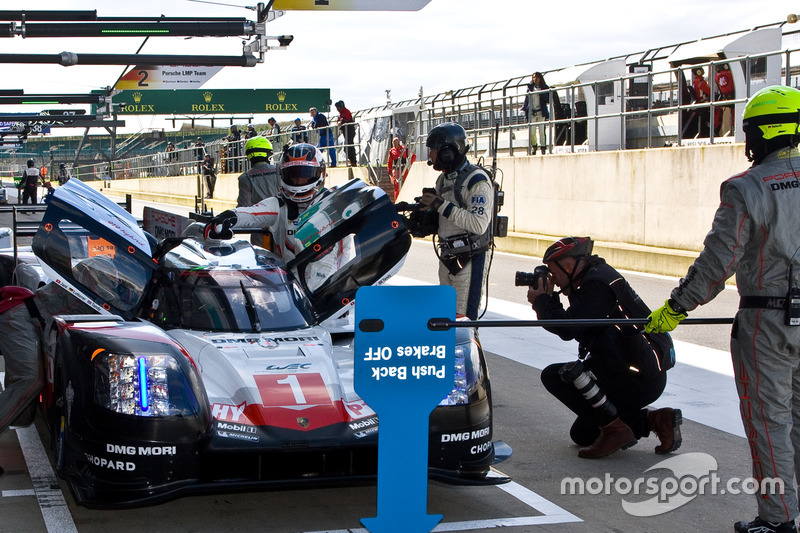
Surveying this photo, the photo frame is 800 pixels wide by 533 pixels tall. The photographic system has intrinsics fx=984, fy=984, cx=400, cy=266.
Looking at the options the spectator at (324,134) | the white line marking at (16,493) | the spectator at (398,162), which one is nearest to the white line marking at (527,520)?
the white line marking at (16,493)

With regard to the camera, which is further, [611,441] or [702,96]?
[702,96]

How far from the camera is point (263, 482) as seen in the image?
4.45 metres

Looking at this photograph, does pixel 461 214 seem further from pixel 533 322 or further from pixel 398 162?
pixel 398 162

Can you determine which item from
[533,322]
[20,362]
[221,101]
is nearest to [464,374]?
[533,322]

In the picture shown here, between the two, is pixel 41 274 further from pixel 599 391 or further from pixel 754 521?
pixel 754 521

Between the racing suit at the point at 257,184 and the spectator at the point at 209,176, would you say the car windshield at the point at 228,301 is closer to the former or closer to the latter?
the racing suit at the point at 257,184

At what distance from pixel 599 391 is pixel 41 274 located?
4.30 metres

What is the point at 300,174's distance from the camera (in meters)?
7.36

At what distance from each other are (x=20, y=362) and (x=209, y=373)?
4.35ft

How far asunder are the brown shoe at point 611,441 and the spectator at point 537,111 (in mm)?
14356

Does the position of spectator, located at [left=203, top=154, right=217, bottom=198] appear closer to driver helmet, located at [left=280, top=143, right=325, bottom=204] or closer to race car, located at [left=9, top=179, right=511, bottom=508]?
driver helmet, located at [left=280, top=143, right=325, bottom=204]

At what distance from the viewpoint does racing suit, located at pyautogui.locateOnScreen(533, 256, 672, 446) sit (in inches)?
228

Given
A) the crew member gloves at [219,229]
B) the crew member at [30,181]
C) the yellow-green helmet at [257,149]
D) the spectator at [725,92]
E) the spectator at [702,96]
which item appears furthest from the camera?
the crew member at [30,181]

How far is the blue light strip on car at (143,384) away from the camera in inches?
179
